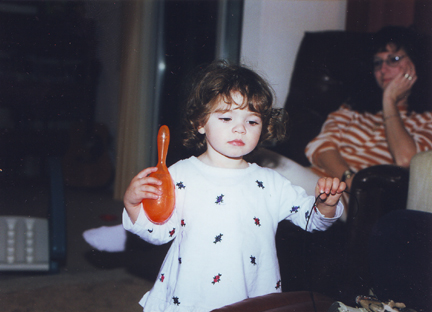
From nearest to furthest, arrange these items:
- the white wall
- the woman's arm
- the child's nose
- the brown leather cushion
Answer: the brown leather cushion, the child's nose, the white wall, the woman's arm

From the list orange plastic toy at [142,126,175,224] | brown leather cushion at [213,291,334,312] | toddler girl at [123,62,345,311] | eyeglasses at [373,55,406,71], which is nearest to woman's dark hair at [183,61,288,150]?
toddler girl at [123,62,345,311]

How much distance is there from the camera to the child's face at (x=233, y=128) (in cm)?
68

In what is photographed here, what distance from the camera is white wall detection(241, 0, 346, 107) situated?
3.17 ft

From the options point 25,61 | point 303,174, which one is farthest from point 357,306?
point 25,61

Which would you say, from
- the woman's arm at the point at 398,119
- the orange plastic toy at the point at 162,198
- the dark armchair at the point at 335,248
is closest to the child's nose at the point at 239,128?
the orange plastic toy at the point at 162,198

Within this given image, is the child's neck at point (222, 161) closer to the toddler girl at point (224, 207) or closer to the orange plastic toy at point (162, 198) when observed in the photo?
the toddler girl at point (224, 207)

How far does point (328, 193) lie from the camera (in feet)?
2.25

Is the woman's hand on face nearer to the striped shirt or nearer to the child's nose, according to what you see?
the striped shirt

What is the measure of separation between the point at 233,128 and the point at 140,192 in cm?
20

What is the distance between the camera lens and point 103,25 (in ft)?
2.68

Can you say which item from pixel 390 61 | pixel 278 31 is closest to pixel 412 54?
pixel 390 61

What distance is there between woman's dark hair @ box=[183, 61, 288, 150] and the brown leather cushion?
0.30 m

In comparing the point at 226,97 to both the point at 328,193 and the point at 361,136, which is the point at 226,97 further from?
the point at 361,136

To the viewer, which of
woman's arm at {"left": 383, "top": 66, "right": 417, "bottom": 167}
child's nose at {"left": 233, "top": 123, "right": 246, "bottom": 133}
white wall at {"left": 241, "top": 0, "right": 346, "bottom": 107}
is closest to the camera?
child's nose at {"left": 233, "top": 123, "right": 246, "bottom": 133}
